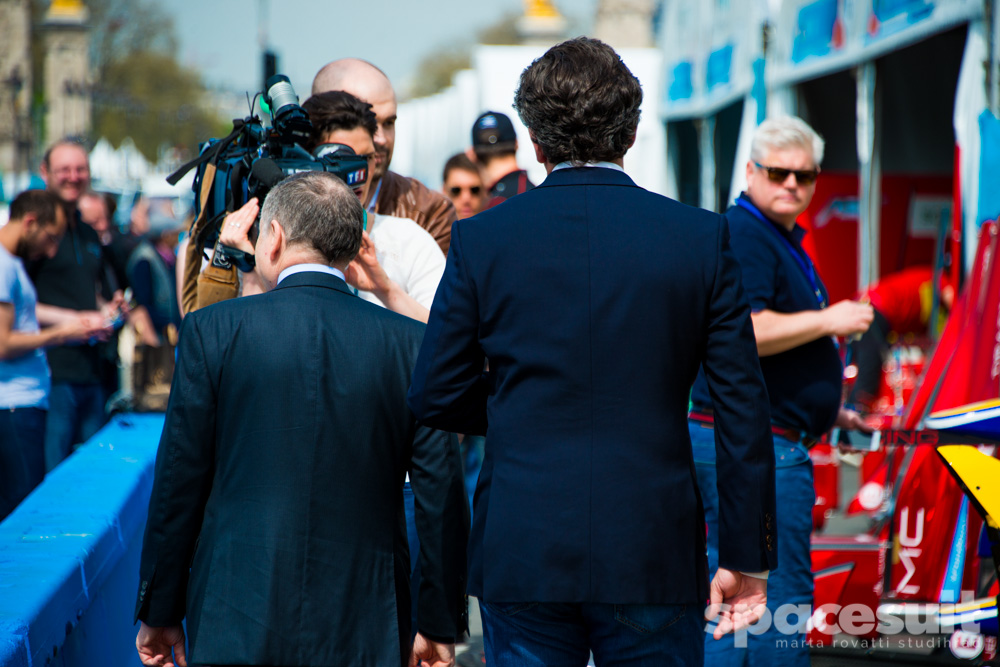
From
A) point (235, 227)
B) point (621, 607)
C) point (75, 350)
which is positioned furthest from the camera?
point (75, 350)

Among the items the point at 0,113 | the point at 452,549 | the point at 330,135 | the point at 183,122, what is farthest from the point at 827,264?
the point at 183,122

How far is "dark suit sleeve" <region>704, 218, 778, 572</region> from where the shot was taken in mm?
1991

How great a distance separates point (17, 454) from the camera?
4.62 m

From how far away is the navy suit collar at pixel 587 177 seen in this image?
2004 millimetres

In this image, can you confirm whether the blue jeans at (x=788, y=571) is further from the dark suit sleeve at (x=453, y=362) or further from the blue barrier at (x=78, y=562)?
the blue barrier at (x=78, y=562)

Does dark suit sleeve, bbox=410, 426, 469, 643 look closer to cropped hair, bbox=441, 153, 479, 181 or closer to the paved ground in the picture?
the paved ground

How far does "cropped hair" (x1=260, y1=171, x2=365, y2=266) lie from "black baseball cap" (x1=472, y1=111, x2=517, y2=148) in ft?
10.2

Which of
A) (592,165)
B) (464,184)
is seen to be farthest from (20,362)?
(592,165)

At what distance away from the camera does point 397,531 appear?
91.0 inches

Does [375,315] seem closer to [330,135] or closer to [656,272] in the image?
[656,272]

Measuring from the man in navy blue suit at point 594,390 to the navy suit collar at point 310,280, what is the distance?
346 millimetres

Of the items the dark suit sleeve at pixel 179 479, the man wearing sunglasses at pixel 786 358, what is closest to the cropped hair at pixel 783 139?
the man wearing sunglasses at pixel 786 358

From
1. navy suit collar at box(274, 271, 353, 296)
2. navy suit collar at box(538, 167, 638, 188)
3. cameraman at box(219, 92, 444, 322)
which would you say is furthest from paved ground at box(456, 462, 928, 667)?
navy suit collar at box(538, 167, 638, 188)

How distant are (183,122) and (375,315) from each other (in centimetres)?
5139
